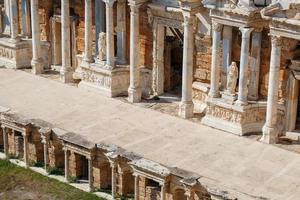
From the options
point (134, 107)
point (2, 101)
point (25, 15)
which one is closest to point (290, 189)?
point (134, 107)

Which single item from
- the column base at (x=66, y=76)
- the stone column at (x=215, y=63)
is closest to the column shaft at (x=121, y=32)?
the column base at (x=66, y=76)

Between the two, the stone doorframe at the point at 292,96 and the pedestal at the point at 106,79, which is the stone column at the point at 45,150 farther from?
the stone doorframe at the point at 292,96

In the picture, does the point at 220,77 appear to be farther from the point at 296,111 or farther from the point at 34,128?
the point at 34,128

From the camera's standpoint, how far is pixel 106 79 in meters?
28.7

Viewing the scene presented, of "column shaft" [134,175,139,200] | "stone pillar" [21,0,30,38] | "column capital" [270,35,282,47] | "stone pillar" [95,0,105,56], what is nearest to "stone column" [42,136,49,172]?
"column shaft" [134,175,139,200]

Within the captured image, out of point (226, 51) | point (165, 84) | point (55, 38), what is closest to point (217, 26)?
point (226, 51)

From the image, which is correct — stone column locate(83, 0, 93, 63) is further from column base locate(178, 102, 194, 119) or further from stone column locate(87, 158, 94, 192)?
stone column locate(87, 158, 94, 192)

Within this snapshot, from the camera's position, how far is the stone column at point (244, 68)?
79.8ft

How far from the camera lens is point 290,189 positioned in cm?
2158

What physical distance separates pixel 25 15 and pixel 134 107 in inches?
304

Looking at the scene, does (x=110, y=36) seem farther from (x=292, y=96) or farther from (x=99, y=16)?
(x=292, y=96)

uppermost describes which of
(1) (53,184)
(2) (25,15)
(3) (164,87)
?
(2) (25,15)

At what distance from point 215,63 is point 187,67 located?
1.12 meters

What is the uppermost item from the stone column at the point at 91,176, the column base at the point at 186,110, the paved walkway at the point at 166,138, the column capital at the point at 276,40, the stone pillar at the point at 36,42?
the column capital at the point at 276,40
